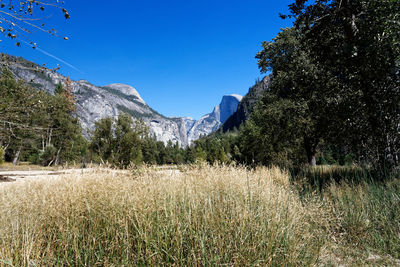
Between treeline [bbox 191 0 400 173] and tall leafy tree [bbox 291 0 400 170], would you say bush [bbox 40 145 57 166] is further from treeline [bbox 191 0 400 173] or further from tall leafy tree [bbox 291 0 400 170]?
tall leafy tree [bbox 291 0 400 170]

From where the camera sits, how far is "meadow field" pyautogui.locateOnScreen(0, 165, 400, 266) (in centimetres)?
242

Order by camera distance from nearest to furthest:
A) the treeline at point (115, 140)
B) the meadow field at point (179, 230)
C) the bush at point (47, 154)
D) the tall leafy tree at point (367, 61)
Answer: the meadow field at point (179, 230), the tall leafy tree at point (367, 61), the treeline at point (115, 140), the bush at point (47, 154)

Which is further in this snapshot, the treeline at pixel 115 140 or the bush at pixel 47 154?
the bush at pixel 47 154

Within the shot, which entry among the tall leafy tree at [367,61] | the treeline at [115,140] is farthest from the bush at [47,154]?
the tall leafy tree at [367,61]

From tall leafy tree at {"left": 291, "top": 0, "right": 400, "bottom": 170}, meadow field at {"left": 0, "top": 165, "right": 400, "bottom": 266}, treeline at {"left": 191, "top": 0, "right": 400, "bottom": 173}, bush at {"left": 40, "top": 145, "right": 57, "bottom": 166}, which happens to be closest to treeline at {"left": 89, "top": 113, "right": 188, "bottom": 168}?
bush at {"left": 40, "top": 145, "right": 57, "bottom": 166}

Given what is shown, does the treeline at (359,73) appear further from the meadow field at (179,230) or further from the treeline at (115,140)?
the treeline at (115,140)

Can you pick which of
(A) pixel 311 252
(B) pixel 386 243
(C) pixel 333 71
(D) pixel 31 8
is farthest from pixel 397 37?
(D) pixel 31 8

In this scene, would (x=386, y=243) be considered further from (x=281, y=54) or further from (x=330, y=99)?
Answer: (x=281, y=54)

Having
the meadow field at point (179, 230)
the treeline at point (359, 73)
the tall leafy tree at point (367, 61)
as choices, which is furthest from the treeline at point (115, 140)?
the meadow field at point (179, 230)

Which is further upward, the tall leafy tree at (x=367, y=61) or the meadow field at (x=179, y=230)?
the tall leafy tree at (x=367, y=61)

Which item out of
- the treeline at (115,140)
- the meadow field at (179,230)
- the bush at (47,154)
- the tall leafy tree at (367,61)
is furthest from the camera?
the bush at (47,154)

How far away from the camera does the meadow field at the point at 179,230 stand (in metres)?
2.42

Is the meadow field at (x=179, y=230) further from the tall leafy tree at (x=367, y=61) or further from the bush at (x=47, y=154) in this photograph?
the bush at (x=47, y=154)

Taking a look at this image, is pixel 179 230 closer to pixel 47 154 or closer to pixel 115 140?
pixel 115 140
